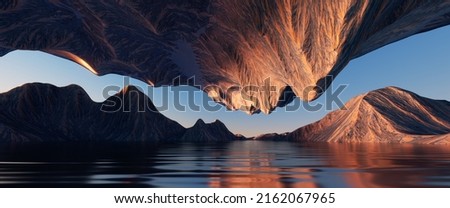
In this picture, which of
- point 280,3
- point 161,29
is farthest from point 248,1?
point 161,29

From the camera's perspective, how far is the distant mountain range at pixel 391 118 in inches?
6545

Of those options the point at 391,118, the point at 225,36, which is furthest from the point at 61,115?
the point at 225,36

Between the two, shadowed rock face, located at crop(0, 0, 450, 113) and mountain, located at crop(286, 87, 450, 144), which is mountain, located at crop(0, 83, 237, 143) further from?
shadowed rock face, located at crop(0, 0, 450, 113)

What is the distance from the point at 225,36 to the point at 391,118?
15203 centimetres

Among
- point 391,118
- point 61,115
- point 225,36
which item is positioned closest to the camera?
point 225,36

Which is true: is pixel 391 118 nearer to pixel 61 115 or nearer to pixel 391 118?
pixel 391 118

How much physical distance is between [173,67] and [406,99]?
168585mm

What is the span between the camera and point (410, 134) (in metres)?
157

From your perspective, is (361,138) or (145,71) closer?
(145,71)

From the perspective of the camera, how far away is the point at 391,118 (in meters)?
174

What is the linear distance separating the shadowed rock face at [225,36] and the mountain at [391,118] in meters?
129

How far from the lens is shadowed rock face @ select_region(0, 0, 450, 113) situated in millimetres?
26500

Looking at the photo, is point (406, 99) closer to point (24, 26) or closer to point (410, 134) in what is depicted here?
point (410, 134)

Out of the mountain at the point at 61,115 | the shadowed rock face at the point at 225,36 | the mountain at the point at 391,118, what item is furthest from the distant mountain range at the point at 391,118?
the shadowed rock face at the point at 225,36
